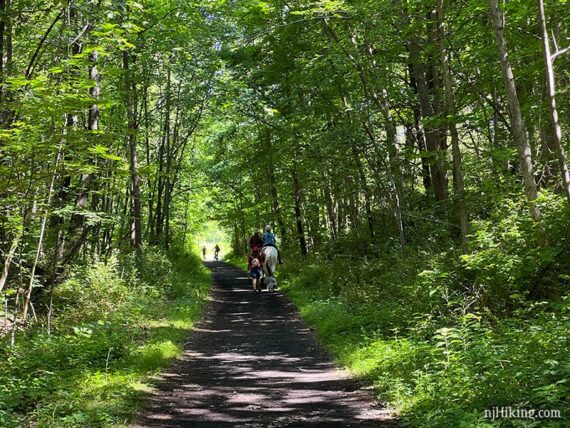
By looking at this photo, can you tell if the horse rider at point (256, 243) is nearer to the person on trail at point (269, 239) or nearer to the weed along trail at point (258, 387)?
the person on trail at point (269, 239)

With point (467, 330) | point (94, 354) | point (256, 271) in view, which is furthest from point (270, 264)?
point (467, 330)

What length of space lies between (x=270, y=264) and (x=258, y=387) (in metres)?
9.80

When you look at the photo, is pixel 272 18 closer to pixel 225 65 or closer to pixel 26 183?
pixel 225 65

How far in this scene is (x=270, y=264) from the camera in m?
16.3

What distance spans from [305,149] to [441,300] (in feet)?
25.2

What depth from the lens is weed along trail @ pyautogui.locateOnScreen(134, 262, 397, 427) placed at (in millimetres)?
5281

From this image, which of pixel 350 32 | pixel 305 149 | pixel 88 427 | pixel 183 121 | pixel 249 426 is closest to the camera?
pixel 88 427

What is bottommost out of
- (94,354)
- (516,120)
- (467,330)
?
(94,354)

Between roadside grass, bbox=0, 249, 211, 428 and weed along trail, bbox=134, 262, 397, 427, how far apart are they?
378 millimetres

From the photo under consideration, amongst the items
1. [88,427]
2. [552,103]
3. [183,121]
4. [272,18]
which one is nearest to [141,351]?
[88,427]

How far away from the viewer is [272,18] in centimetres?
1464

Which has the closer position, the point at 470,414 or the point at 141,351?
the point at 470,414

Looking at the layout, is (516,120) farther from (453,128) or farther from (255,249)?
(255,249)

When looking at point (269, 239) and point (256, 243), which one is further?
point (256, 243)
